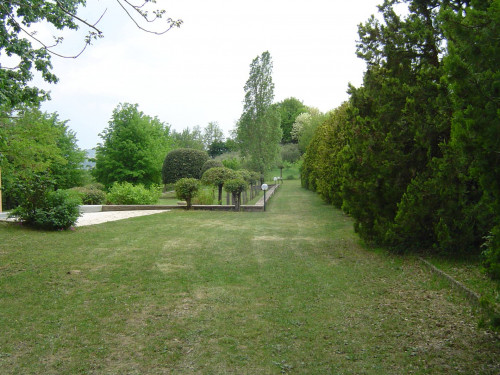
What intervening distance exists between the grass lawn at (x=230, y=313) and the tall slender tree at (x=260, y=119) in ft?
89.1

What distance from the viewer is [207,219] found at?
43.7 ft

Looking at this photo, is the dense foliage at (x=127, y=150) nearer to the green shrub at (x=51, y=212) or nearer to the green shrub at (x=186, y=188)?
the green shrub at (x=186, y=188)

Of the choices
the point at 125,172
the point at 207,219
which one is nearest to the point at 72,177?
the point at 125,172

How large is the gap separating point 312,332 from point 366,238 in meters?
4.59

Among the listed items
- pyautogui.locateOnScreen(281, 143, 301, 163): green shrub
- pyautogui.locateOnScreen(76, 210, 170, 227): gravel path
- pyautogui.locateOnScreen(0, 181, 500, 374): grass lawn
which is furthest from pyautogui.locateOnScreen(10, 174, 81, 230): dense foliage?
pyautogui.locateOnScreen(281, 143, 301, 163): green shrub

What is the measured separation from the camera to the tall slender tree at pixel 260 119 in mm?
34031

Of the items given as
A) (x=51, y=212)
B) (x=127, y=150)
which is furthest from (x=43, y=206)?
(x=127, y=150)

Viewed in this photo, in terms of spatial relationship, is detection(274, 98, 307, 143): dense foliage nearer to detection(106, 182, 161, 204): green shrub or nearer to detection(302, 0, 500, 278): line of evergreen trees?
detection(106, 182, 161, 204): green shrub

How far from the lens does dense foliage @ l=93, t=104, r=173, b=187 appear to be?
28.7 metres

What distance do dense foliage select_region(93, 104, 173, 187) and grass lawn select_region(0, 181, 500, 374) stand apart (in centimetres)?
2121

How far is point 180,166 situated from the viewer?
30.2 metres

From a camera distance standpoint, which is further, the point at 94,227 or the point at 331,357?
the point at 94,227

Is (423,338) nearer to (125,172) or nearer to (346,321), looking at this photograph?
(346,321)

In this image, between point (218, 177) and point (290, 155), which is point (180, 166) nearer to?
point (218, 177)
